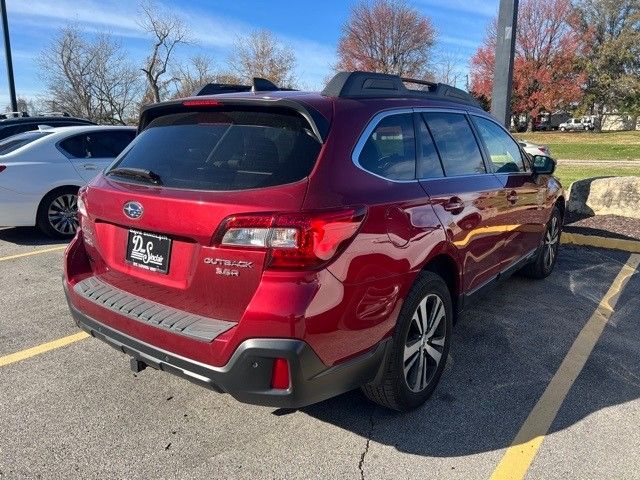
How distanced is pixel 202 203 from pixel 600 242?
602 cm

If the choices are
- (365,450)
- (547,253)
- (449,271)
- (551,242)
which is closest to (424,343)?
(449,271)

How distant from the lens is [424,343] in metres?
2.97

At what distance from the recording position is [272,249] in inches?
86.9

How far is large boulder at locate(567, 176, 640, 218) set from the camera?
7750 mm

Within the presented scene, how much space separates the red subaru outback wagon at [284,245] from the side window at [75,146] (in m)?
4.57

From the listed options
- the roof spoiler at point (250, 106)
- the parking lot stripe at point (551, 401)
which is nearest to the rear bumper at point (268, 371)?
the parking lot stripe at point (551, 401)

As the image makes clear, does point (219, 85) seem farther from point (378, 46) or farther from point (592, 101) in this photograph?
point (592, 101)

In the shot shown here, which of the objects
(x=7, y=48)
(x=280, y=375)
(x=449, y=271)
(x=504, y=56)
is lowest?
(x=280, y=375)

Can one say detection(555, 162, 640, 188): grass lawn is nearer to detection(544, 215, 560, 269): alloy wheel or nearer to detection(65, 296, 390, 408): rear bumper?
detection(544, 215, 560, 269): alloy wheel

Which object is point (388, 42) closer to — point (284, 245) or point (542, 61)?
point (542, 61)

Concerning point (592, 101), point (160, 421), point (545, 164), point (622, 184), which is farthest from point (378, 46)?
point (160, 421)

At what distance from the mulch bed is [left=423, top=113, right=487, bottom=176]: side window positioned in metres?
4.24

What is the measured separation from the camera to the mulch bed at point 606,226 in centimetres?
708

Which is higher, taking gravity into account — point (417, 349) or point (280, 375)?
point (280, 375)
